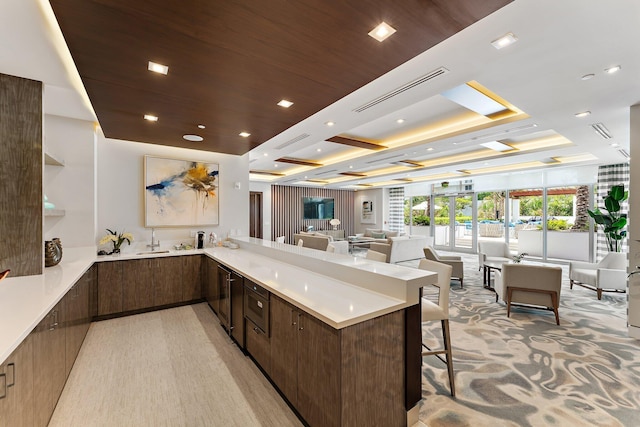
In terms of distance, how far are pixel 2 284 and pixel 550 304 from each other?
5.86 m

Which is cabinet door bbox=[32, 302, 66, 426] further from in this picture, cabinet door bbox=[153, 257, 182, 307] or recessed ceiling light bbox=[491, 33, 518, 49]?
recessed ceiling light bbox=[491, 33, 518, 49]

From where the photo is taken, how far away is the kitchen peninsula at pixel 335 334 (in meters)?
1.54

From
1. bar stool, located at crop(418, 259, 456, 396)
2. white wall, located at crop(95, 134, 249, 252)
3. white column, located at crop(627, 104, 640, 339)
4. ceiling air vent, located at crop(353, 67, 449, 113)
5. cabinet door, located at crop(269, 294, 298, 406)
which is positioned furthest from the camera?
white wall, located at crop(95, 134, 249, 252)

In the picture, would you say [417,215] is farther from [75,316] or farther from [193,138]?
[75,316]

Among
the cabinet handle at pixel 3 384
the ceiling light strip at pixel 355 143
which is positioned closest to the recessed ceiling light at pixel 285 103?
the ceiling light strip at pixel 355 143

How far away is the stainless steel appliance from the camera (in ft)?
7.52

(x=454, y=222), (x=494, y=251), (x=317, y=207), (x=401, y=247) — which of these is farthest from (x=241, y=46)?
(x=454, y=222)

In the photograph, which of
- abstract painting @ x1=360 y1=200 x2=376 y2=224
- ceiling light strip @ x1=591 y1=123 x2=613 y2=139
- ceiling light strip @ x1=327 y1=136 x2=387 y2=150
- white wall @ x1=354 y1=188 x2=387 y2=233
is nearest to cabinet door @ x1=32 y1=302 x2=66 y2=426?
ceiling light strip @ x1=327 y1=136 x2=387 y2=150

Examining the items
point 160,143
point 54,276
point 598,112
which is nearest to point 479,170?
point 598,112

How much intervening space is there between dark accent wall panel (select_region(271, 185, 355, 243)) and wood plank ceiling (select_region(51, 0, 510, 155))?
26.9ft

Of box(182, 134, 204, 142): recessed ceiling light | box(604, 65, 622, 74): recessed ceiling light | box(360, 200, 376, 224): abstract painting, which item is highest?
box(604, 65, 622, 74): recessed ceiling light

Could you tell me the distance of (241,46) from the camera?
1.75 metres

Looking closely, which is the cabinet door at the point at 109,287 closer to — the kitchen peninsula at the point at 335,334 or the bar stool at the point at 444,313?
the kitchen peninsula at the point at 335,334

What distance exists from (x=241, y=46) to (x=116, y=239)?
3.54m
